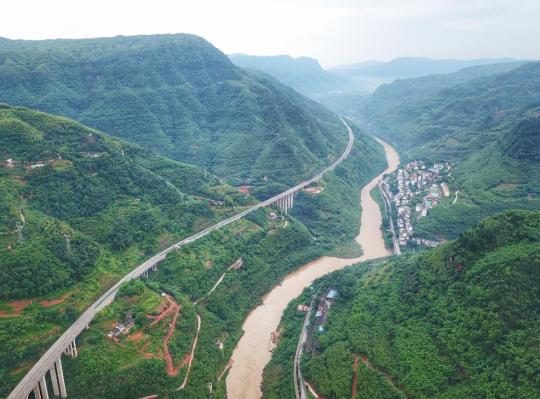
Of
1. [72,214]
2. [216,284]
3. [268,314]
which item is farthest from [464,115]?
[72,214]

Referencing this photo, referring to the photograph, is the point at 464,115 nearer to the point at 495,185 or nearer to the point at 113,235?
the point at 495,185

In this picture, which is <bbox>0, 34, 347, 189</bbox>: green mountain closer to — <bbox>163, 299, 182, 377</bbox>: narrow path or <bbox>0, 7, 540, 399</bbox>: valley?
<bbox>0, 7, 540, 399</bbox>: valley

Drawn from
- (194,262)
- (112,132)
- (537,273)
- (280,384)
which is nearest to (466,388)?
(537,273)

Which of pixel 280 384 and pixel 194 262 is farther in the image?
pixel 194 262

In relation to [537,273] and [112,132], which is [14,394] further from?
[112,132]

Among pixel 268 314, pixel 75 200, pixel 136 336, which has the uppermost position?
pixel 75 200

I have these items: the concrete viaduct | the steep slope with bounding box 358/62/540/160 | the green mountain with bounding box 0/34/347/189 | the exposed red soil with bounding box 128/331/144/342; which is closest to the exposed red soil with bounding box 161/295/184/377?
the exposed red soil with bounding box 128/331/144/342

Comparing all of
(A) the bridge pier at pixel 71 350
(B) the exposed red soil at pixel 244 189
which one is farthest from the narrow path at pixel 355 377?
(B) the exposed red soil at pixel 244 189
